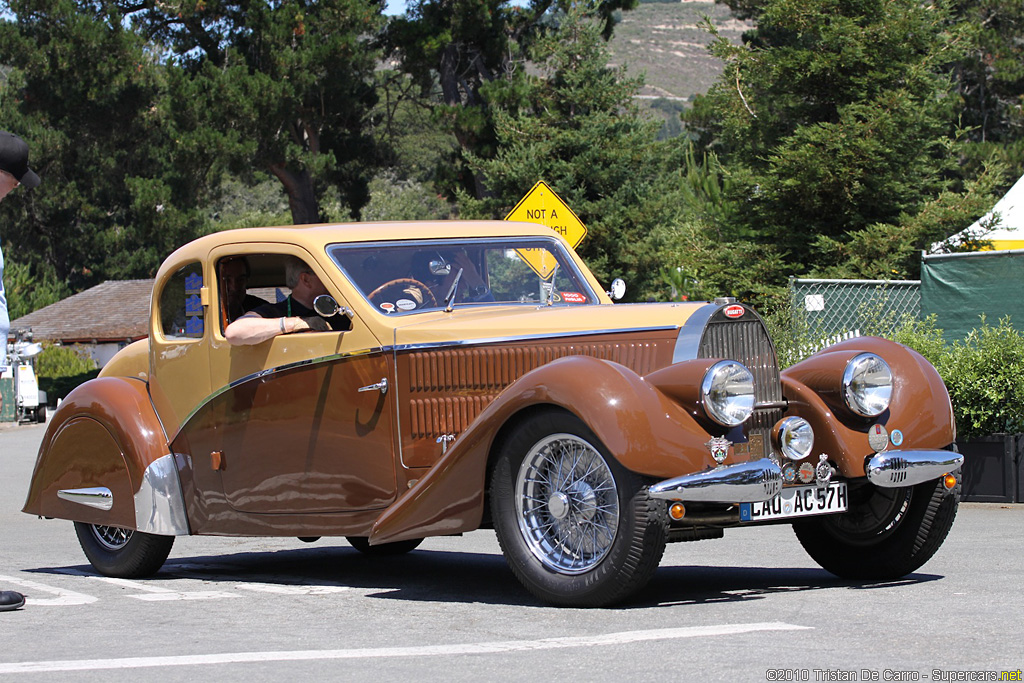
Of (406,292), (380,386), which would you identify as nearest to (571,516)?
(380,386)

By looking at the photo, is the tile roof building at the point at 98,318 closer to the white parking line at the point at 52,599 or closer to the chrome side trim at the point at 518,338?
the white parking line at the point at 52,599

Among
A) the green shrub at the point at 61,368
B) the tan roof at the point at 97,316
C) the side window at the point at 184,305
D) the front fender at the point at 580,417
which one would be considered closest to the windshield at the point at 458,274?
the side window at the point at 184,305

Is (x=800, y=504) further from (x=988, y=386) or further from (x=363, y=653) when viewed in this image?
(x=988, y=386)

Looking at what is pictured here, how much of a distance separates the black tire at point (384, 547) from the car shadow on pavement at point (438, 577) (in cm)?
6

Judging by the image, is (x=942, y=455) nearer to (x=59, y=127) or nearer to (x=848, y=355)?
(x=848, y=355)

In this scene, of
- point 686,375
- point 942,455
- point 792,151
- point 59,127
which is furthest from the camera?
point 59,127

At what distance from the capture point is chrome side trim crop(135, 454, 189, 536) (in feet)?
24.0

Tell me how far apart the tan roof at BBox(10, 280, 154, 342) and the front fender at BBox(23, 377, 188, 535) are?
45.0 metres

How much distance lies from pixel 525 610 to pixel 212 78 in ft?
116

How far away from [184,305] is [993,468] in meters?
6.74

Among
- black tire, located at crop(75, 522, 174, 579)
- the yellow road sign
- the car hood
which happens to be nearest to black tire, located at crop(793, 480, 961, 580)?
the car hood

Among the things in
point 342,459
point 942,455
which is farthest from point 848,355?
point 342,459

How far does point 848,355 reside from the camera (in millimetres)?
6383

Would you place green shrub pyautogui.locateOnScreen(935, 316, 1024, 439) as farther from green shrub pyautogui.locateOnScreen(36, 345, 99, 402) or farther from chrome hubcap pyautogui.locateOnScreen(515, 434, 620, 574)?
green shrub pyautogui.locateOnScreen(36, 345, 99, 402)
